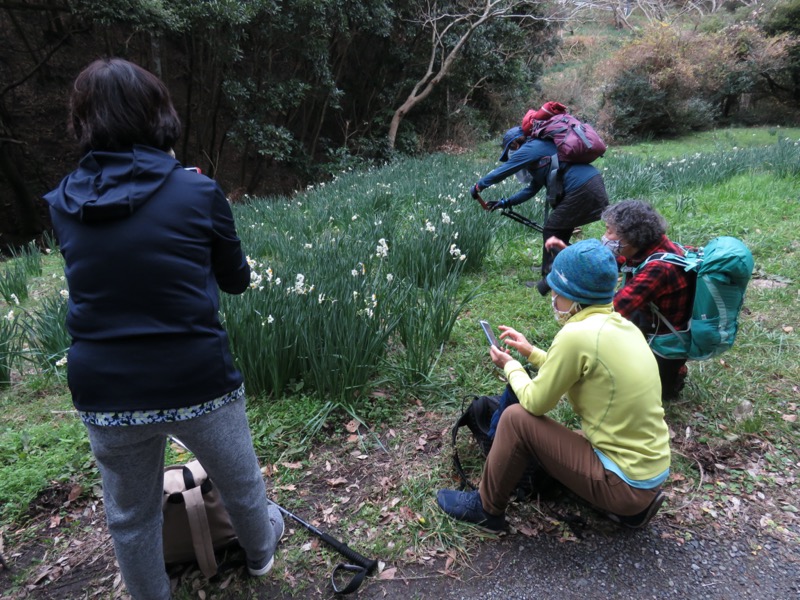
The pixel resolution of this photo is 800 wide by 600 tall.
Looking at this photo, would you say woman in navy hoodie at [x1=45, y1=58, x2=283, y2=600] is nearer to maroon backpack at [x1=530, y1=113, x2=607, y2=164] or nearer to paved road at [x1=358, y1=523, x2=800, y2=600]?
paved road at [x1=358, y1=523, x2=800, y2=600]

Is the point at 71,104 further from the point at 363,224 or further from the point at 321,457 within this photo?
the point at 363,224

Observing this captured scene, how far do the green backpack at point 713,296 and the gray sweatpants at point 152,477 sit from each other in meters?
1.97

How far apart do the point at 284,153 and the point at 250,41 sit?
237cm

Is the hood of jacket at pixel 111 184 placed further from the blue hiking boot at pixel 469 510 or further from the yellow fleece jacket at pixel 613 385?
the blue hiking boot at pixel 469 510

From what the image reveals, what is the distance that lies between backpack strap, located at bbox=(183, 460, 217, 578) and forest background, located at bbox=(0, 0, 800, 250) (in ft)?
26.1

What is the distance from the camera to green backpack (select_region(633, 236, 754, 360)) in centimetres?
209

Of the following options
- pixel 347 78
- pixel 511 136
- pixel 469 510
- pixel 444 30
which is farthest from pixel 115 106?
pixel 347 78

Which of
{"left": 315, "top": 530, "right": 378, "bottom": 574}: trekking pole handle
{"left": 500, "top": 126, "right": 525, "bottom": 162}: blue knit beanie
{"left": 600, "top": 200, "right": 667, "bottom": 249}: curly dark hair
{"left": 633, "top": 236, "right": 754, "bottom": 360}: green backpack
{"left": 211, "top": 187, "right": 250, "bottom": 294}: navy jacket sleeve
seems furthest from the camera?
{"left": 500, "top": 126, "right": 525, "bottom": 162}: blue knit beanie

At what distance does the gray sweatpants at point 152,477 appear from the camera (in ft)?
4.48

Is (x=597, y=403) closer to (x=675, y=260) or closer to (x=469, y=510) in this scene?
(x=469, y=510)

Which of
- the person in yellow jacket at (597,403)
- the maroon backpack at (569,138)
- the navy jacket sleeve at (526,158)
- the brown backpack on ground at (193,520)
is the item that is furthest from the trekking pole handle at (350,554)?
the maroon backpack at (569,138)

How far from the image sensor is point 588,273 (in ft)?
5.50

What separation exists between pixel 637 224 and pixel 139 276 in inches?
84.6

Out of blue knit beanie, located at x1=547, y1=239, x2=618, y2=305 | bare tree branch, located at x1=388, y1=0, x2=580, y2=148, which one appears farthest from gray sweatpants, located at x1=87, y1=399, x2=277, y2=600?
bare tree branch, located at x1=388, y1=0, x2=580, y2=148
